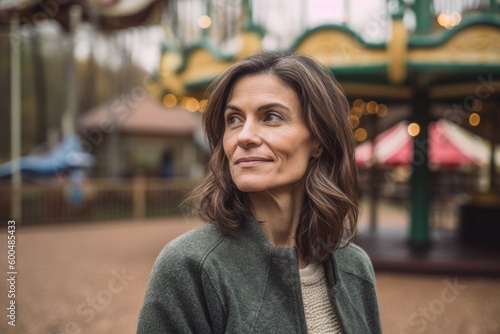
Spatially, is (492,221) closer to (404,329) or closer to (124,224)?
(404,329)

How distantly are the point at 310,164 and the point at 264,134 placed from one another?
24cm

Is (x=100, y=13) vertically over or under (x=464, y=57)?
over

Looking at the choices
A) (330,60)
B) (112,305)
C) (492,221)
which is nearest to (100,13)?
(330,60)

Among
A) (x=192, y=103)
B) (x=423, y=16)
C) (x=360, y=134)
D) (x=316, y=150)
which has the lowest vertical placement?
(x=316, y=150)

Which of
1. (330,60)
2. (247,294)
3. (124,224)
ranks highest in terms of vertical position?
(330,60)

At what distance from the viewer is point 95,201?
13.6 m

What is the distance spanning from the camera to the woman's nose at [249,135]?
136cm

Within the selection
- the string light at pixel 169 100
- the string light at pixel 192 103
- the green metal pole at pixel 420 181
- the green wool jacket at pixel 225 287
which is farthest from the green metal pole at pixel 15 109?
the green wool jacket at pixel 225 287

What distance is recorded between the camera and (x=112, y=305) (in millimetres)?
5664

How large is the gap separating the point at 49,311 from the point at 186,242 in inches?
190

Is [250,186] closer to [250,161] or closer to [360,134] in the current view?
[250,161]

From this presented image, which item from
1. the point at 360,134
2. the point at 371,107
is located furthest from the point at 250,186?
the point at 360,134

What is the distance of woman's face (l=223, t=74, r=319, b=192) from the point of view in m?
1.37

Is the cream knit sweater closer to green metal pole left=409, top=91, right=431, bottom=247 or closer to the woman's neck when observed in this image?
the woman's neck
